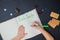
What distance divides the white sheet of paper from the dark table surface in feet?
0.10

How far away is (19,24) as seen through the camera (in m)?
1.37

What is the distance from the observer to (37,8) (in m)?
1.40

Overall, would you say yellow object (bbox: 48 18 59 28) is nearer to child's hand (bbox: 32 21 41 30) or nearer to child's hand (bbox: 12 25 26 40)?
child's hand (bbox: 32 21 41 30)

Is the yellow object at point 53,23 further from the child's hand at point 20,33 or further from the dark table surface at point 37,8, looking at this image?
the child's hand at point 20,33

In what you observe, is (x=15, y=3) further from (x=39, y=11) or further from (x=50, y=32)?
(x=50, y=32)

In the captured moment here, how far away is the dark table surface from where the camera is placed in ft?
4.45

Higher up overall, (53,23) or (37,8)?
(37,8)

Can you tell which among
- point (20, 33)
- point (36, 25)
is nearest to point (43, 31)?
point (36, 25)

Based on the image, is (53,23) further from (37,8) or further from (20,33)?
(20,33)

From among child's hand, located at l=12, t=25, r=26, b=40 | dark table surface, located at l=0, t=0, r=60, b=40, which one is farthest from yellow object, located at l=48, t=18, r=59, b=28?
child's hand, located at l=12, t=25, r=26, b=40

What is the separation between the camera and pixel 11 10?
137 cm

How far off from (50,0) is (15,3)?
11.7 inches

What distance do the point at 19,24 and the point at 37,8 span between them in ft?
0.65

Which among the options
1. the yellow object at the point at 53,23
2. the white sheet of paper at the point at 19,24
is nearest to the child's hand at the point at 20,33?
the white sheet of paper at the point at 19,24
